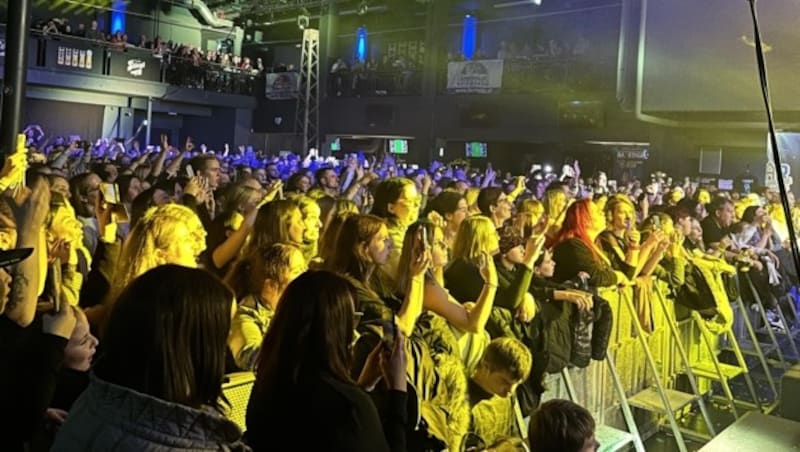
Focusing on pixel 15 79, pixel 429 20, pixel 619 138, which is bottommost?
pixel 15 79

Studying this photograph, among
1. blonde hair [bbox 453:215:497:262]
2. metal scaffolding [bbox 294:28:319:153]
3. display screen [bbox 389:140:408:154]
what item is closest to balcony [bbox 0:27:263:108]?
metal scaffolding [bbox 294:28:319:153]

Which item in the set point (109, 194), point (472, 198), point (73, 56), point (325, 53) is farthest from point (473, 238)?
point (325, 53)

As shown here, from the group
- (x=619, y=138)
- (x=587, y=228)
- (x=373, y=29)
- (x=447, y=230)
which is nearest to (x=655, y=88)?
(x=587, y=228)

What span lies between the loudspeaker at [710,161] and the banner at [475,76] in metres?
5.78

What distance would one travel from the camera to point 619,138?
18.6m

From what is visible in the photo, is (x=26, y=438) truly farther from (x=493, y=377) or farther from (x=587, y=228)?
(x=587, y=228)

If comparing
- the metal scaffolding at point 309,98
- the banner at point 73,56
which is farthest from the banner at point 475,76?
the banner at point 73,56

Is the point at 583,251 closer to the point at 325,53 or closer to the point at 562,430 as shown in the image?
the point at 562,430

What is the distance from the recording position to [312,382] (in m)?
1.87

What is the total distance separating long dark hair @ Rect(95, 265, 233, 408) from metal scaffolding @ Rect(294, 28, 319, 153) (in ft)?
70.4

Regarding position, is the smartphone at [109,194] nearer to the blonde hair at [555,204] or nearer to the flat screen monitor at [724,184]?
the blonde hair at [555,204]

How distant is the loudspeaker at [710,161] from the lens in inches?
690

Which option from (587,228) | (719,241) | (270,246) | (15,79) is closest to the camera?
(15,79)

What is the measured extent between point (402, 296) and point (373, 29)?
946 inches
